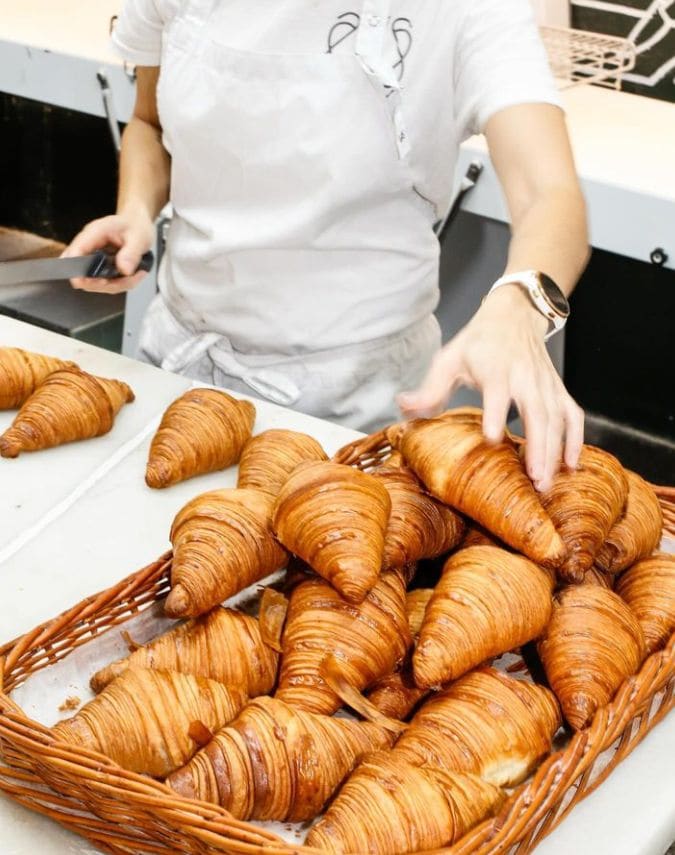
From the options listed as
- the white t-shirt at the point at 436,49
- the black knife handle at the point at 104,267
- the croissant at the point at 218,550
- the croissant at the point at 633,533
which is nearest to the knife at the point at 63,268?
the black knife handle at the point at 104,267

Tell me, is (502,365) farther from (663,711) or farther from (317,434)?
(317,434)

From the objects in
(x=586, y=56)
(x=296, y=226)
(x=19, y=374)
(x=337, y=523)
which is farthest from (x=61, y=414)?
(x=586, y=56)

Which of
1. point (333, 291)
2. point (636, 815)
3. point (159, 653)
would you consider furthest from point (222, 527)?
point (333, 291)

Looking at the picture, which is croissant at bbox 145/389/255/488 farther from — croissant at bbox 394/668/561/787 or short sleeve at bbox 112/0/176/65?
short sleeve at bbox 112/0/176/65

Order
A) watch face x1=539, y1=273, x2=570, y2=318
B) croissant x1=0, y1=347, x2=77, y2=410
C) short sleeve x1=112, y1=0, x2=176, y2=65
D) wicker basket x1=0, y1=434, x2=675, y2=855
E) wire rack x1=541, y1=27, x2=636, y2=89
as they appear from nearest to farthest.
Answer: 1. wicker basket x1=0, y1=434, x2=675, y2=855
2. watch face x1=539, y1=273, x2=570, y2=318
3. croissant x1=0, y1=347, x2=77, y2=410
4. short sleeve x1=112, y1=0, x2=176, y2=65
5. wire rack x1=541, y1=27, x2=636, y2=89

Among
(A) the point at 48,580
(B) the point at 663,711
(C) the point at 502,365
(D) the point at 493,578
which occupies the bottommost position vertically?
(A) the point at 48,580

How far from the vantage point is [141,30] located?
145cm

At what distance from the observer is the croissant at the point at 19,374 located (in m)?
1.22

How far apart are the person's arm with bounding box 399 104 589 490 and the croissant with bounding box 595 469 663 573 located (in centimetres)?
9

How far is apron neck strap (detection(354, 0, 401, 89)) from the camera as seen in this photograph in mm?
1248

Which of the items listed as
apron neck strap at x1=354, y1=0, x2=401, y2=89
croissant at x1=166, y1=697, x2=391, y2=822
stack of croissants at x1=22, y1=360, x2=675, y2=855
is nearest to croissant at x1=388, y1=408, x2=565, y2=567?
stack of croissants at x1=22, y1=360, x2=675, y2=855

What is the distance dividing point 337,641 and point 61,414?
54 centimetres

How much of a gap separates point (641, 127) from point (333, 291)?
40.9 inches

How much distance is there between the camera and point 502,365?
84cm
